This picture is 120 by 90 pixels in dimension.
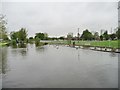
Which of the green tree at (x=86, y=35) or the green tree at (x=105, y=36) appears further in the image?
the green tree at (x=86, y=35)

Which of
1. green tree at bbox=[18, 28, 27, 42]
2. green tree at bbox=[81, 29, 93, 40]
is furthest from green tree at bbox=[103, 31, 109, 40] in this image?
green tree at bbox=[18, 28, 27, 42]

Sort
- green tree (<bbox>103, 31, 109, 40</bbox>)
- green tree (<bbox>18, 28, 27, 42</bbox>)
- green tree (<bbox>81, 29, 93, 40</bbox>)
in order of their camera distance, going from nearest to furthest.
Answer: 1. green tree (<bbox>103, 31, 109, 40</bbox>)
2. green tree (<bbox>18, 28, 27, 42</bbox>)
3. green tree (<bbox>81, 29, 93, 40</bbox>)

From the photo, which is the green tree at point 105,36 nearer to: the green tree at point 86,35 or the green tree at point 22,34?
the green tree at point 86,35

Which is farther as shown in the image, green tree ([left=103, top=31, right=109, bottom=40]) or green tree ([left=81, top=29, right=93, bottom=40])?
green tree ([left=81, top=29, right=93, bottom=40])

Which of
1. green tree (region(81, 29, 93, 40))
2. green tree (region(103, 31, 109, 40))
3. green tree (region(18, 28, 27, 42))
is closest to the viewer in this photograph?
green tree (region(103, 31, 109, 40))

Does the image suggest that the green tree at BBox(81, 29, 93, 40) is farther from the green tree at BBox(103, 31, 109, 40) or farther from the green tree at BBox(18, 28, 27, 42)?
the green tree at BBox(18, 28, 27, 42)

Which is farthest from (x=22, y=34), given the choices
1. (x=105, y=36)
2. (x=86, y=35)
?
(x=105, y=36)

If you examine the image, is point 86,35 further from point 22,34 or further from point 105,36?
point 22,34

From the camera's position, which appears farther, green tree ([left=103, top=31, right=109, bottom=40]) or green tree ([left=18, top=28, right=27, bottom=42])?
green tree ([left=18, top=28, right=27, bottom=42])

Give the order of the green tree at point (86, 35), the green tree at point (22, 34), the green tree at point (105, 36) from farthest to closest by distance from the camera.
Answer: the green tree at point (86, 35)
the green tree at point (22, 34)
the green tree at point (105, 36)

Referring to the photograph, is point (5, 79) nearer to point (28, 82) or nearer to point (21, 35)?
point (28, 82)

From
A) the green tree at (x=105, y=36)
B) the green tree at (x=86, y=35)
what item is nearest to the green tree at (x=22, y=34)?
the green tree at (x=86, y=35)

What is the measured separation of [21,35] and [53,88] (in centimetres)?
10355

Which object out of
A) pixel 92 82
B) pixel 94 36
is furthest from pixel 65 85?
pixel 94 36
